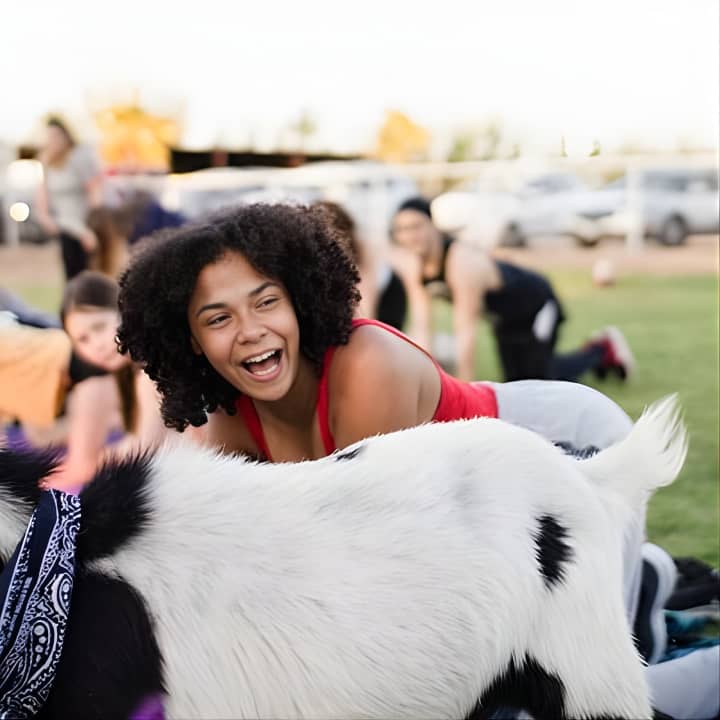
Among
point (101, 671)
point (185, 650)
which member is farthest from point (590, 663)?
point (101, 671)

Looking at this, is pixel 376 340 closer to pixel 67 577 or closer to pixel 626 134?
pixel 67 577

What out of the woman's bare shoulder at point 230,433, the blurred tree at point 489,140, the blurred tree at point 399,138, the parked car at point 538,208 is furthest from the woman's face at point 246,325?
the blurred tree at point 489,140

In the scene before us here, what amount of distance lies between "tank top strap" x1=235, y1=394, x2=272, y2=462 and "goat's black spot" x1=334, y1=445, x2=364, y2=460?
68cm

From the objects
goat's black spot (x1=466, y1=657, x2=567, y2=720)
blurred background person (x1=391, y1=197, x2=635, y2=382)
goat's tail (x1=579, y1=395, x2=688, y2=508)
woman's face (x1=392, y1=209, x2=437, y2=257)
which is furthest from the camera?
woman's face (x1=392, y1=209, x2=437, y2=257)

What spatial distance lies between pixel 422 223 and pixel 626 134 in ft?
16.8

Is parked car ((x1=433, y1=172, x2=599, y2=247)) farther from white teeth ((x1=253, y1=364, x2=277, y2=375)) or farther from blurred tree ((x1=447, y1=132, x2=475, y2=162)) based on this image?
white teeth ((x1=253, y1=364, x2=277, y2=375))

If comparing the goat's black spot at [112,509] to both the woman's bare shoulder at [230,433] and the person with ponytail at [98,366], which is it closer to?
the woman's bare shoulder at [230,433]

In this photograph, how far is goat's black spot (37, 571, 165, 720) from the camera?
1.33 m

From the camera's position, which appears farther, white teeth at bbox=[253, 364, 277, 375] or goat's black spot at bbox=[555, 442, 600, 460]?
goat's black spot at bbox=[555, 442, 600, 460]

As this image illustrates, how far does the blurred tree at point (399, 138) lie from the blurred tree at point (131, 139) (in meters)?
2.26

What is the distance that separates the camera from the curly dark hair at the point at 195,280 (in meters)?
2.11

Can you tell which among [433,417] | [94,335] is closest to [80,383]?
[94,335]

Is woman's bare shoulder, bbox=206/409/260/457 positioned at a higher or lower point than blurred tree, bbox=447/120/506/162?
lower

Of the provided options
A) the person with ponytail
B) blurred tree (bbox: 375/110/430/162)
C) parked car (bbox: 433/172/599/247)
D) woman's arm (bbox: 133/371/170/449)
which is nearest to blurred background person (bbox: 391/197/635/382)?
the person with ponytail
